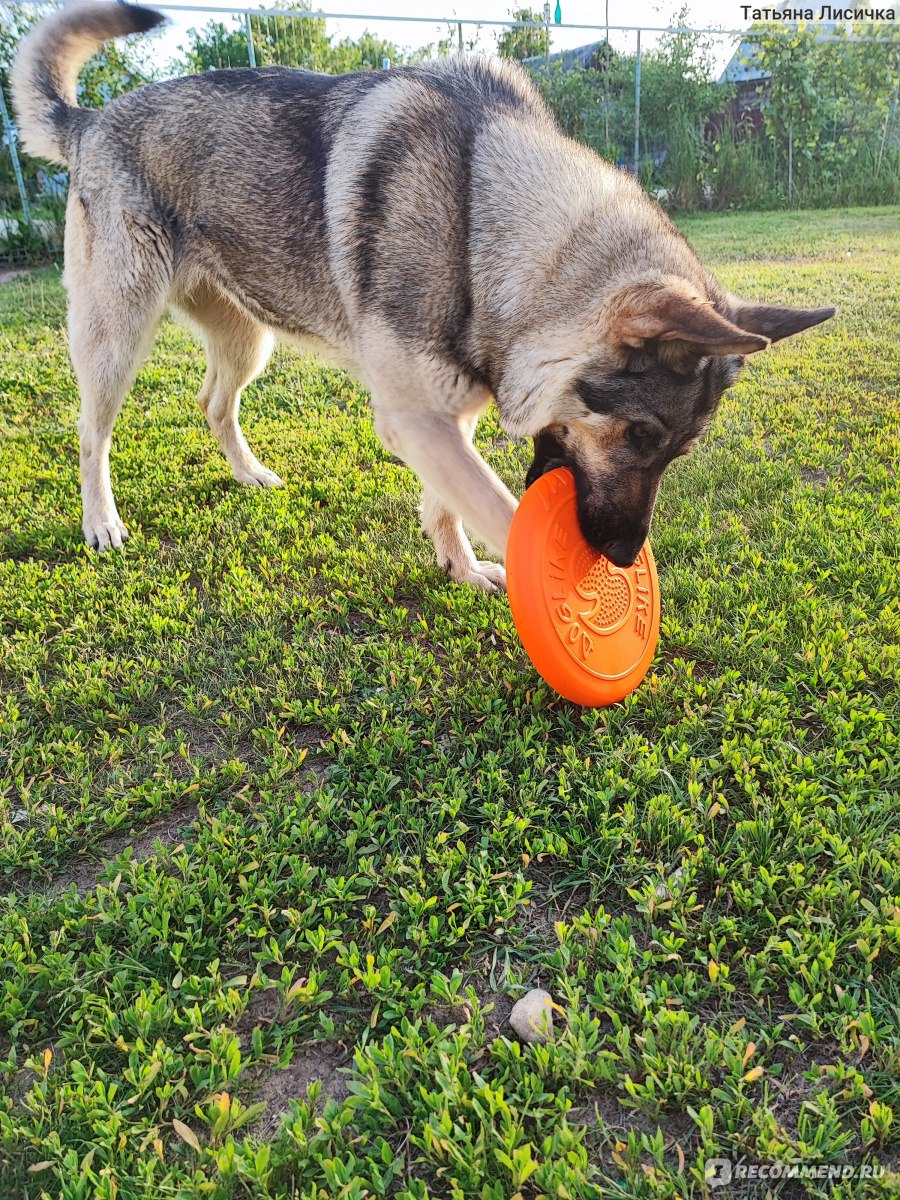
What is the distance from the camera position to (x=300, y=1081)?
1.66m

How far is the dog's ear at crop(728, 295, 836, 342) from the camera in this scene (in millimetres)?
2738

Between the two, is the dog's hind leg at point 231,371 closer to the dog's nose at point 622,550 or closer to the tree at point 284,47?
the dog's nose at point 622,550

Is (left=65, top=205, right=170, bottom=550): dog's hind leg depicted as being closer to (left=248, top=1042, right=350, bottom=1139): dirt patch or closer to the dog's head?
the dog's head

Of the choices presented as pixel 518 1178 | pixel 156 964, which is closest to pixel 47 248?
pixel 156 964

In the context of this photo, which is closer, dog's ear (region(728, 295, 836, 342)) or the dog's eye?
the dog's eye

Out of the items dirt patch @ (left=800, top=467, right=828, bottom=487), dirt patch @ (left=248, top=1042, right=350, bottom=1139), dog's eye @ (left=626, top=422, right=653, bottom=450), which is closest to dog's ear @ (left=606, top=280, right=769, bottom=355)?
dog's eye @ (left=626, top=422, right=653, bottom=450)

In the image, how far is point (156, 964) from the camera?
6.22 feet

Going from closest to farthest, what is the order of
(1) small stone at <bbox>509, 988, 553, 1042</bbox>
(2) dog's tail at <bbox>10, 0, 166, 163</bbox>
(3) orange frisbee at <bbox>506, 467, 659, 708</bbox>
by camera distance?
(1) small stone at <bbox>509, 988, 553, 1042</bbox> → (3) orange frisbee at <bbox>506, 467, 659, 708</bbox> → (2) dog's tail at <bbox>10, 0, 166, 163</bbox>

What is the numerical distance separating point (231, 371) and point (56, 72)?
1.72m

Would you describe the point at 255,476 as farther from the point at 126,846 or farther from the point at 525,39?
the point at 525,39

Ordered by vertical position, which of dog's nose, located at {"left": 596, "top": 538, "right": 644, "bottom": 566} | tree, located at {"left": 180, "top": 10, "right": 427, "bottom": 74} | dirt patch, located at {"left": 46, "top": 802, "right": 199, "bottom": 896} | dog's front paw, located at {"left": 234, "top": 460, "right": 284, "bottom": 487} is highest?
tree, located at {"left": 180, "top": 10, "right": 427, "bottom": 74}

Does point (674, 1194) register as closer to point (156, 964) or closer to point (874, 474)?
point (156, 964)

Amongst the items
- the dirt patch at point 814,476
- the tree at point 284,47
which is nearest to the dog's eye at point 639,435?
the dirt patch at point 814,476

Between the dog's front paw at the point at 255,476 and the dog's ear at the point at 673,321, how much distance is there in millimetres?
2725
